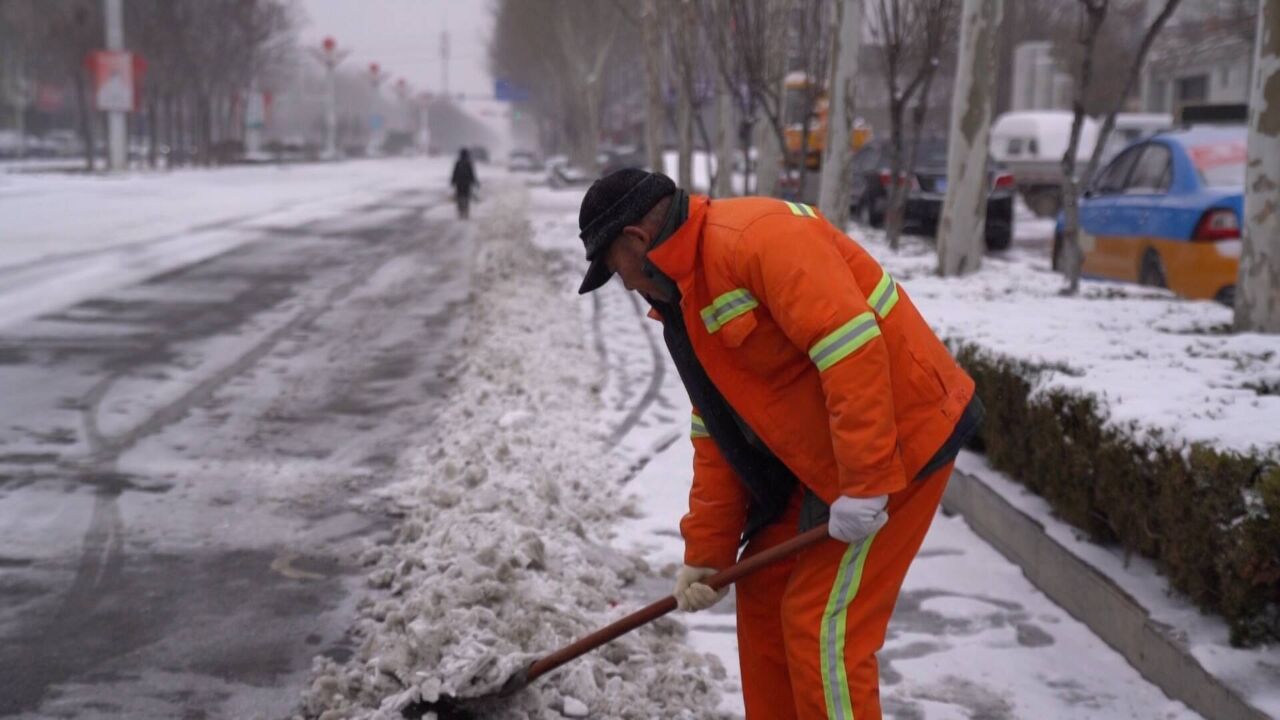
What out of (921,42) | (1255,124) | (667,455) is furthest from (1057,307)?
(921,42)

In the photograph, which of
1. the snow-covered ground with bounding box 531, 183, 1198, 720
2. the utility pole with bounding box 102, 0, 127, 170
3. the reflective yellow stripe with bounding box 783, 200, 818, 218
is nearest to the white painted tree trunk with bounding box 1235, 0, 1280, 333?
the snow-covered ground with bounding box 531, 183, 1198, 720

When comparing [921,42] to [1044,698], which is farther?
[921,42]

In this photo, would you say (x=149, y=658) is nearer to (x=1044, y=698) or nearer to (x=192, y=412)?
(x=1044, y=698)

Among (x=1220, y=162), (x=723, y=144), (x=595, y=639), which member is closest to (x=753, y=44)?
(x=723, y=144)

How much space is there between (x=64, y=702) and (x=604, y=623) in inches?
72.0

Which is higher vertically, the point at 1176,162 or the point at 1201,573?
the point at 1176,162

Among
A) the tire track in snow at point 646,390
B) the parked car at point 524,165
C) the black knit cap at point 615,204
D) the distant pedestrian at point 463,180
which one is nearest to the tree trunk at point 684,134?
A: the distant pedestrian at point 463,180

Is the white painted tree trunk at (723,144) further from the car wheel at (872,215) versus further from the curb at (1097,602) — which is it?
the curb at (1097,602)

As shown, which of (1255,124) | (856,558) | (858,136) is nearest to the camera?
(856,558)

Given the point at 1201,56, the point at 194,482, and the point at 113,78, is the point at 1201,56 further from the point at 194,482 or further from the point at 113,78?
the point at 194,482

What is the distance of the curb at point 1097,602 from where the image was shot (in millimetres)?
3941

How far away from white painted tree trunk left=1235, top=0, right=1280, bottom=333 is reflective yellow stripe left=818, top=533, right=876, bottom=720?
13.2ft

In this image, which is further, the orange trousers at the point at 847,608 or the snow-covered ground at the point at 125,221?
the snow-covered ground at the point at 125,221

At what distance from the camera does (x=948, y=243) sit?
11.5 metres
